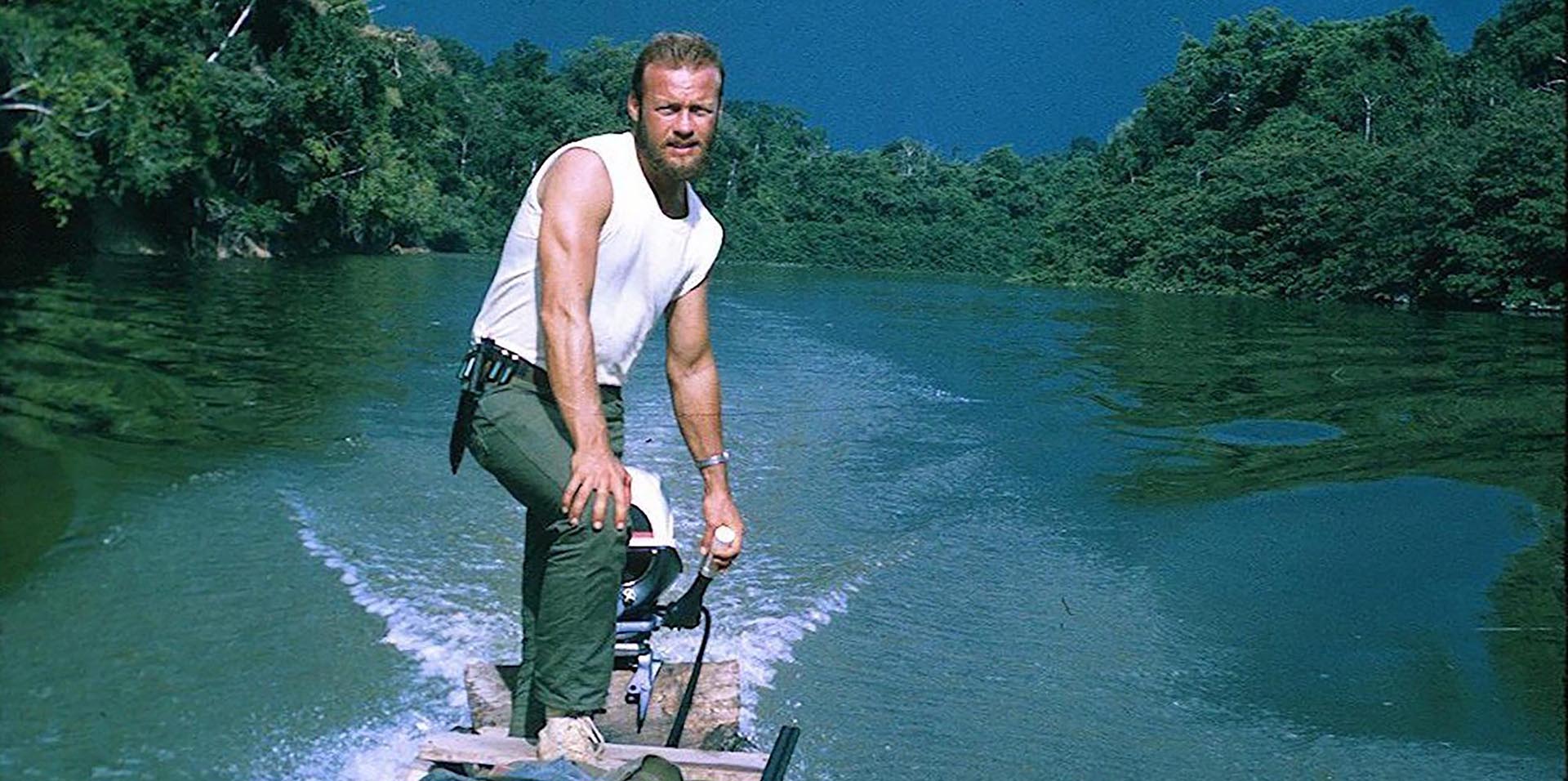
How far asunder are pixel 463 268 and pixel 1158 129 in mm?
45249

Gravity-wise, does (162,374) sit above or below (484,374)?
below

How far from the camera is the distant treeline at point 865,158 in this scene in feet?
108

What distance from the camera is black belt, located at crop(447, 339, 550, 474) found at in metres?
3.59

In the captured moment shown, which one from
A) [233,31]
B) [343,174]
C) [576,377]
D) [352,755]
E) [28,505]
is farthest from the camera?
[343,174]

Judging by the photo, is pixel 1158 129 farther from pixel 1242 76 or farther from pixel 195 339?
pixel 195 339

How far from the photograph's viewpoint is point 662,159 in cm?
351

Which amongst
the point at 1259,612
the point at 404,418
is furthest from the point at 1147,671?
the point at 404,418

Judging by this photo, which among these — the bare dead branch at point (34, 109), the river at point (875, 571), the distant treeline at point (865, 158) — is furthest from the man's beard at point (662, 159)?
the bare dead branch at point (34, 109)

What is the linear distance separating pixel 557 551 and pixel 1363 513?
6.87 metres

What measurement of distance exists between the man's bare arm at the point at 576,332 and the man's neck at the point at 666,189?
0.62 feet

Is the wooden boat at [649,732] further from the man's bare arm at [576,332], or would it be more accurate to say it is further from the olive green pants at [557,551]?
the man's bare arm at [576,332]

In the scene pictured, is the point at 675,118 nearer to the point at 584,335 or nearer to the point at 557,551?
the point at 584,335

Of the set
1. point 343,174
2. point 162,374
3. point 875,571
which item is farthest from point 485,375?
point 343,174

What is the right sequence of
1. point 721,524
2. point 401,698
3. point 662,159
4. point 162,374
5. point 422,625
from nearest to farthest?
point 662,159, point 721,524, point 401,698, point 422,625, point 162,374
